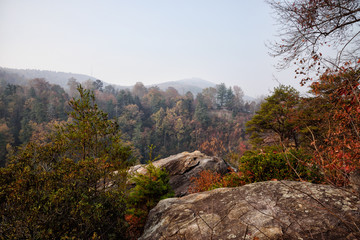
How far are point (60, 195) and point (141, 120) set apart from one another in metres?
47.0

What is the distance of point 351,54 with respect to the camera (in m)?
4.62

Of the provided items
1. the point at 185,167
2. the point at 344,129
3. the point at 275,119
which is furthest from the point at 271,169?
the point at 275,119

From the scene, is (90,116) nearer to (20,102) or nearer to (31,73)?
(20,102)

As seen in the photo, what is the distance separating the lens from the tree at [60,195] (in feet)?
9.01

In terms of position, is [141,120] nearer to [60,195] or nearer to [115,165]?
[115,165]

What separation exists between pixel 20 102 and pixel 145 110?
30.5m

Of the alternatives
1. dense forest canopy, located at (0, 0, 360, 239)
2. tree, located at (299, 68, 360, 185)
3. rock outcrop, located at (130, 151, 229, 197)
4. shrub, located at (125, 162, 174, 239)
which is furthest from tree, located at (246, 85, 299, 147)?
shrub, located at (125, 162, 174, 239)

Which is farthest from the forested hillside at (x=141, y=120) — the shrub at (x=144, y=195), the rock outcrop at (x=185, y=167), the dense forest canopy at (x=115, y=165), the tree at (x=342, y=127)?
the tree at (x=342, y=127)

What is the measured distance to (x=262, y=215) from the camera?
2.78m

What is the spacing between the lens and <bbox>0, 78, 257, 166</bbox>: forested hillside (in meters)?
36.2

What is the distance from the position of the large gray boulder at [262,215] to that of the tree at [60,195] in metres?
1.05

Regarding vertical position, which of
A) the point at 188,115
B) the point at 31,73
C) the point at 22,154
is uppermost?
the point at 31,73

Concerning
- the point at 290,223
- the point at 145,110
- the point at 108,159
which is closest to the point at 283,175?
the point at 290,223

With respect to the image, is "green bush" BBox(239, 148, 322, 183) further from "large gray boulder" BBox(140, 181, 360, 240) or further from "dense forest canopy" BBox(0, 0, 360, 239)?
"large gray boulder" BBox(140, 181, 360, 240)
